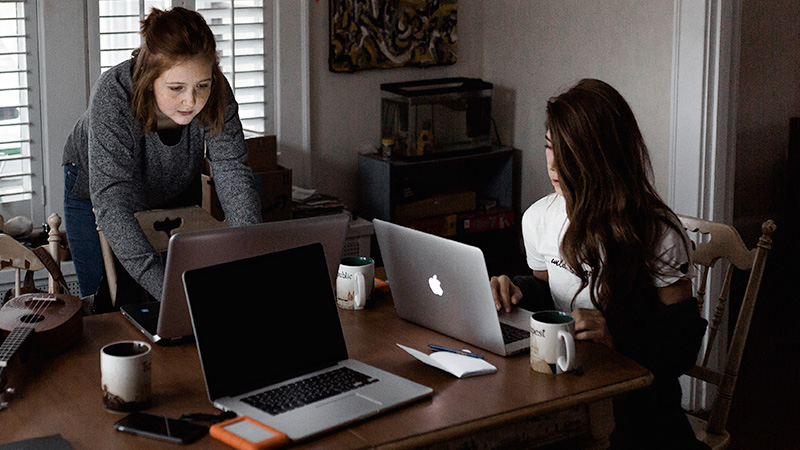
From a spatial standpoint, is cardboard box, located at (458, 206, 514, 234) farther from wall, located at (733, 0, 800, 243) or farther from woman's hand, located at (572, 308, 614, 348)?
woman's hand, located at (572, 308, 614, 348)

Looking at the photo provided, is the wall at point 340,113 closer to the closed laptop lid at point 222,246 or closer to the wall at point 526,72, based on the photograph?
the wall at point 526,72

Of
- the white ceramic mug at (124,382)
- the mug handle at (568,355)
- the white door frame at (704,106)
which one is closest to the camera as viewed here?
the white ceramic mug at (124,382)

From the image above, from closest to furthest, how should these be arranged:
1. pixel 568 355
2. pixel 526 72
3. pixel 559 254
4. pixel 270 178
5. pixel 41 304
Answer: pixel 568 355, pixel 41 304, pixel 559 254, pixel 270 178, pixel 526 72

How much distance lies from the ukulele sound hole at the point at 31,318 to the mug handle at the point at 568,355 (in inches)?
40.1

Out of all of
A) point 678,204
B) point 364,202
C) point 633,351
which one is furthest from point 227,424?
point 364,202

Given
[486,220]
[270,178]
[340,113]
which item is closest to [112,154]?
[270,178]

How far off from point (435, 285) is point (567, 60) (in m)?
2.56

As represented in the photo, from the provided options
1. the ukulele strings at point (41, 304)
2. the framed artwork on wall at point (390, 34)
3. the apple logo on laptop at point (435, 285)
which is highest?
the framed artwork on wall at point (390, 34)

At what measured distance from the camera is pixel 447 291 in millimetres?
1861

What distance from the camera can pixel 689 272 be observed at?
1985mm

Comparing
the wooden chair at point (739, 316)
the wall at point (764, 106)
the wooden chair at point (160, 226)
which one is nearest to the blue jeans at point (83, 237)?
the wooden chair at point (160, 226)

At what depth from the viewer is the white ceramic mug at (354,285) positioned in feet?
6.92

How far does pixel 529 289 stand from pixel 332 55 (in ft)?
7.46

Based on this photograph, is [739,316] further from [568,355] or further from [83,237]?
[83,237]
